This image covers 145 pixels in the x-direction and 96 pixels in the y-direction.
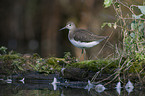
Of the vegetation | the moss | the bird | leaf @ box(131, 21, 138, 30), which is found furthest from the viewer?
the bird

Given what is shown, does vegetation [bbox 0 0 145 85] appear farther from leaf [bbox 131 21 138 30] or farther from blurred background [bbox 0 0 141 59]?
blurred background [bbox 0 0 141 59]

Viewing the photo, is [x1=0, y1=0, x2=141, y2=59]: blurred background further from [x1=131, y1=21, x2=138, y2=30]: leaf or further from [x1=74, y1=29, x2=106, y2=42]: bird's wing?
[x1=131, y1=21, x2=138, y2=30]: leaf

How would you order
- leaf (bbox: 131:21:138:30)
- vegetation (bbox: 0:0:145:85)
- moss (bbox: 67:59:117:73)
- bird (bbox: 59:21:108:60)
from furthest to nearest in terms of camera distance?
1. bird (bbox: 59:21:108:60)
2. leaf (bbox: 131:21:138:30)
3. moss (bbox: 67:59:117:73)
4. vegetation (bbox: 0:0:145:85)

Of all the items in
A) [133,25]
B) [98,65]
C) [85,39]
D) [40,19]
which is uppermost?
[40,19]

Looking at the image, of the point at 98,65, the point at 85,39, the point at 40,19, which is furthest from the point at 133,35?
the point at 40,19

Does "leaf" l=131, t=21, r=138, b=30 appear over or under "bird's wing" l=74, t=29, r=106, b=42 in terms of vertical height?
over

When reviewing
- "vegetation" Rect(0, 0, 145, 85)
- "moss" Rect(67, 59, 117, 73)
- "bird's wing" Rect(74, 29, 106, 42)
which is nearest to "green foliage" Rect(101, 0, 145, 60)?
"vegetation" Rect(0, 0, 145, 85)

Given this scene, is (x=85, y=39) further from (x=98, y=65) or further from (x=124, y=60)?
(x=124, y=60)

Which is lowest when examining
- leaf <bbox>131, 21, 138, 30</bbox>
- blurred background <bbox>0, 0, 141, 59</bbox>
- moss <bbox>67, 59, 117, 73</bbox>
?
moss <bbox>67, 59, 117, 73</bbox>

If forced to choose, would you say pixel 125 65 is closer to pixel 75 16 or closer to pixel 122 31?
pixel 122 31

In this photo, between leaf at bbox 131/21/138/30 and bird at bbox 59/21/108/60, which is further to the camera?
bird at bbox 59/21/108/60

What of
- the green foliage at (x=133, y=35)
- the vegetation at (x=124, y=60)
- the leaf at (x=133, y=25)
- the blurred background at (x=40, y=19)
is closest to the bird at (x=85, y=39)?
the vegetation at (x=124, y=60)

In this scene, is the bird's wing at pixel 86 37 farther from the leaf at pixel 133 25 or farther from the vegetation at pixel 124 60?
the leaf at pixel 133 25

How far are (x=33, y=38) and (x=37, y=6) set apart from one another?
7.35 ft
